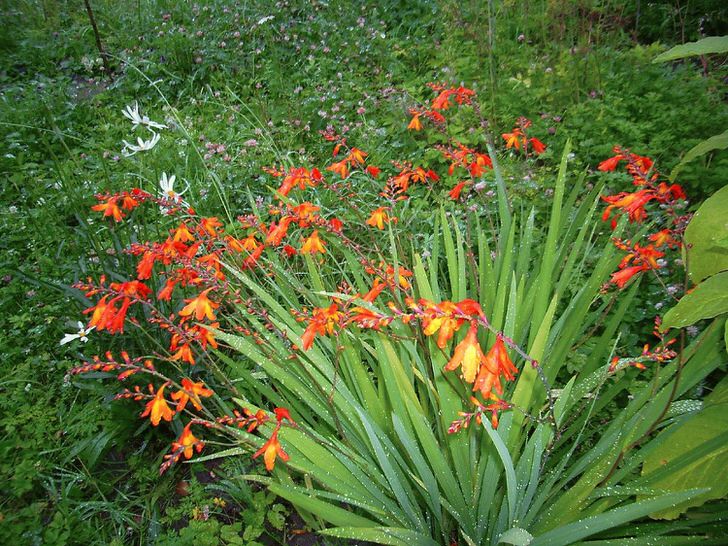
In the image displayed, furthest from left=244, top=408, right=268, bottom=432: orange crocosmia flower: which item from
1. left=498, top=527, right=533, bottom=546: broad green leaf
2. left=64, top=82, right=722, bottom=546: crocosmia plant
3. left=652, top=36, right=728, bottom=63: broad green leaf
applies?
left=652, top=36, right=728, bottom=63: broad green leaf

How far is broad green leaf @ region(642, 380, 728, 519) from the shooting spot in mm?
1333

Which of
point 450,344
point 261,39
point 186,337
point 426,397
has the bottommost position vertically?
point 426,397

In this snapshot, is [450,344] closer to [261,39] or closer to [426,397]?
[426,397]

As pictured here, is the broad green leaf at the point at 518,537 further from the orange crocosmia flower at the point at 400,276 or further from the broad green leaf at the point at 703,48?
the broad green leaf at the point at 703,48

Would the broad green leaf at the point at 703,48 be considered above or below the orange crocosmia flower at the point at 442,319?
above

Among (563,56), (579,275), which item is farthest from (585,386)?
(563,56)

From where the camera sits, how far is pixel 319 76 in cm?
443

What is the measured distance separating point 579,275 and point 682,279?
0.38 metres

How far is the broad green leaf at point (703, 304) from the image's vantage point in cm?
118

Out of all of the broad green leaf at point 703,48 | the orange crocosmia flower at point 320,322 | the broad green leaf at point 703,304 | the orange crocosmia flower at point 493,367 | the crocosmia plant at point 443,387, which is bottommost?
the crocosmia plant at point 443,387

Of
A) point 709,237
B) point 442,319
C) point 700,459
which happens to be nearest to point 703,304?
point 709,237

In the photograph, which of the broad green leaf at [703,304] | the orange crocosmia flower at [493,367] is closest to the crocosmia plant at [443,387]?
the orange crocosmia flower at [493,367]

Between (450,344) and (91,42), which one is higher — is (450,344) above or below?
below

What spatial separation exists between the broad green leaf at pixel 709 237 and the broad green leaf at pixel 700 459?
0.32 meters
